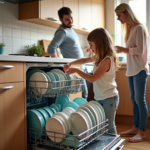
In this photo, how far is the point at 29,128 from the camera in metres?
1.35

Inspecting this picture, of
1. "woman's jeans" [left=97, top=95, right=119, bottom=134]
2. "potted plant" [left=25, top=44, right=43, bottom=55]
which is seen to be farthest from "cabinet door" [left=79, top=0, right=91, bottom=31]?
"woman's jeans" [left=97, top=95, right=119, bottom=134]

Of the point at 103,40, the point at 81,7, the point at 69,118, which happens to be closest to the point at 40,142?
the point at 69,118

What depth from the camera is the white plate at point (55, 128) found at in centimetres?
127

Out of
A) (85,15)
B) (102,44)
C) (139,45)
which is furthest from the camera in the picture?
(85,15)

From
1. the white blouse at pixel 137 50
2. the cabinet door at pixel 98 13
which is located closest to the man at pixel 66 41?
the white blouse at pixel 137 50

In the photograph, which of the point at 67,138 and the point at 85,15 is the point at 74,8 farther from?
the point at 67,138

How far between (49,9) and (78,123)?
→ 1.80 meters

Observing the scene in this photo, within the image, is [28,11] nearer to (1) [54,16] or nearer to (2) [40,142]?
(1) [54,16]

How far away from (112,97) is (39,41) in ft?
5.77

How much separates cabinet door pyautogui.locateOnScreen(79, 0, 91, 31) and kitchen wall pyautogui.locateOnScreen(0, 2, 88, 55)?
0.69 metres

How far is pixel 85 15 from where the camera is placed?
3451 mm

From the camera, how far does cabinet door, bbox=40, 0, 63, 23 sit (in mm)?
2607

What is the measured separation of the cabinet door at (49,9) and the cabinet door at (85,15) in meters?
0.57

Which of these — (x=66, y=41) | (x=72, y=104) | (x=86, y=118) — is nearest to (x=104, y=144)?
(x=86, y=118)
